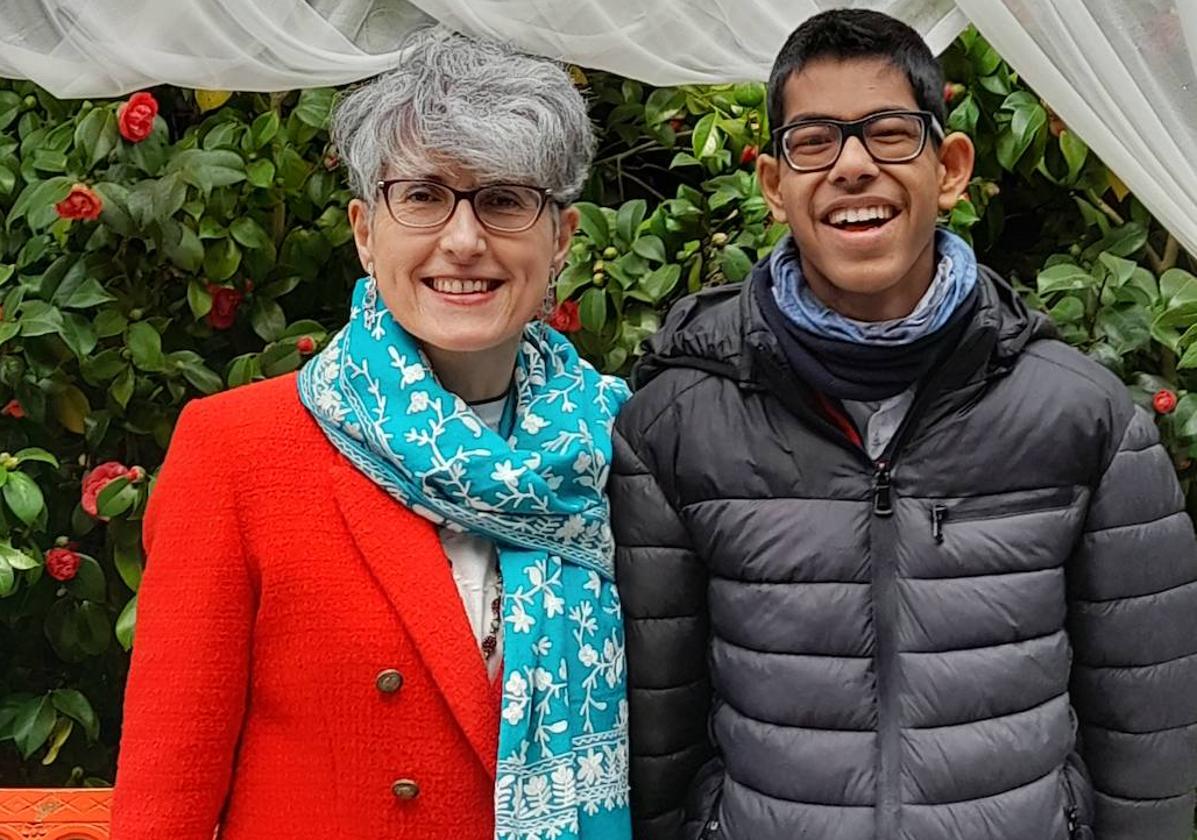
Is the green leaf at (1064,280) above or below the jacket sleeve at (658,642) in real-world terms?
above

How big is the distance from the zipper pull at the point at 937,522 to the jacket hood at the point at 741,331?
15cm

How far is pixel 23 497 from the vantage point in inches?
75.7

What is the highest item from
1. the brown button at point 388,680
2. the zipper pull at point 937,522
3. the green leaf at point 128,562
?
the zipper pull at point 937,522

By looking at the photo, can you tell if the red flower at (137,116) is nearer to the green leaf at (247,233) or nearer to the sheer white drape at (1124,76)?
the green leaf at (247,233)

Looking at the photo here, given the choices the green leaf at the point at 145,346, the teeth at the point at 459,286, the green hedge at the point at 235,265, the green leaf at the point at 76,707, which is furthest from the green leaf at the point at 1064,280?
the green leaf at the point at 76,707

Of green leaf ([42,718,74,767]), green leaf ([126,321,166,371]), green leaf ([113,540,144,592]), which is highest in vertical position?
green leaf ([126,321,166,371])

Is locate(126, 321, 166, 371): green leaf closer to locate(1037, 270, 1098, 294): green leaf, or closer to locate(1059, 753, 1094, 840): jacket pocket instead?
locate(1037, 270, 1098, 294): green leaf

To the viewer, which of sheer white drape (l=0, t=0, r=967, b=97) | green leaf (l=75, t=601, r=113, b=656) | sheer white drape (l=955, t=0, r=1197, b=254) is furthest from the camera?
green leaf (l=75, t=601, r=113, b=656)

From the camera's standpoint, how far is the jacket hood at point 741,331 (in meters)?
1.29

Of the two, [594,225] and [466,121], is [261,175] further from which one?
[466,121]

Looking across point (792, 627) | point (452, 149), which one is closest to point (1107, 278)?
point (792, 627)

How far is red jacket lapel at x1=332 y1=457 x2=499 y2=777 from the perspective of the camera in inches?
47.5

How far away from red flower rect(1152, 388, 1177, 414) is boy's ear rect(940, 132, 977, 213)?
0.70m

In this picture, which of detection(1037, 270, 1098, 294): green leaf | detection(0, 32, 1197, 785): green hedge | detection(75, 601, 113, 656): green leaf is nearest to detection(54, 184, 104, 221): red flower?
detection(0, 32, 1197, 785): green hedge
